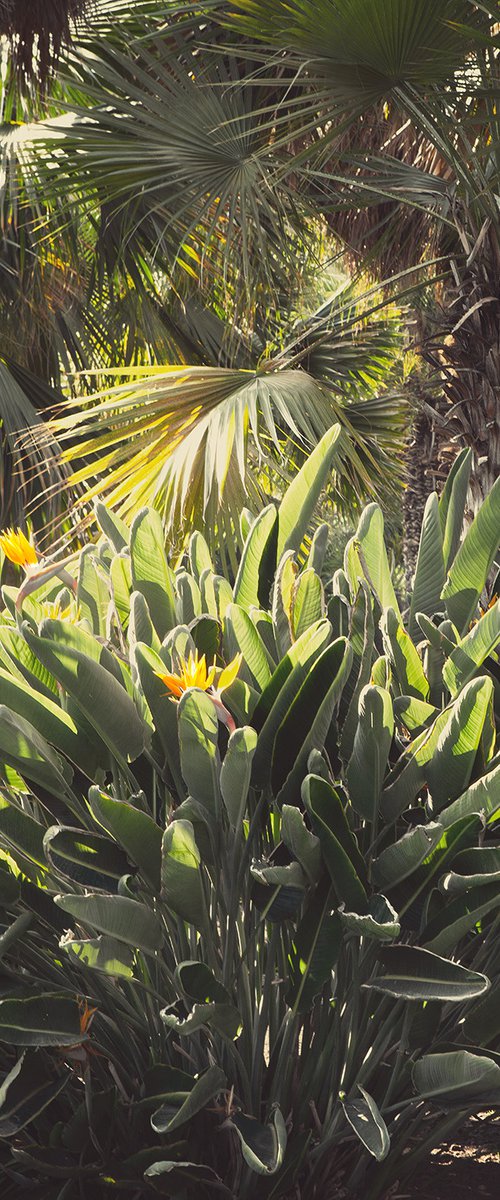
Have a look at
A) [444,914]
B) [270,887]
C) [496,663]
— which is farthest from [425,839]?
[496,663]

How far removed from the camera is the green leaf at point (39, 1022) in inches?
56.4

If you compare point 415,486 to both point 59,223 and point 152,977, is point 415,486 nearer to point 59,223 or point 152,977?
point 59,223

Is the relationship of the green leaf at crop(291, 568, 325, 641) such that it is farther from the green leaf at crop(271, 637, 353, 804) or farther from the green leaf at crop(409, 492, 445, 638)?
the green leaf at crop(409, 492, 445, 638)

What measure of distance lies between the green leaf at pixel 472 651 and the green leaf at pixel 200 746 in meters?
0.44

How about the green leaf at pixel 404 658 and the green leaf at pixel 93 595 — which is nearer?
the green leaf at pixel 404 658

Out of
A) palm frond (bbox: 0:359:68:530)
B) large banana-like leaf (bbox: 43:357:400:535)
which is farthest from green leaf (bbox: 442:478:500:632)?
palm frond (bbox: 0:359:68:530)

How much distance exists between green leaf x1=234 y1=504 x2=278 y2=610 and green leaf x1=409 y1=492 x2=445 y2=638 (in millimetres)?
288

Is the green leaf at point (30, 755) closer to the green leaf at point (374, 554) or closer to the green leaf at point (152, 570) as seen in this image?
the green leaf at point (152, 570)

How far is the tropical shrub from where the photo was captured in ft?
4.66

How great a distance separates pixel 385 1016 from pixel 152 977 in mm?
392

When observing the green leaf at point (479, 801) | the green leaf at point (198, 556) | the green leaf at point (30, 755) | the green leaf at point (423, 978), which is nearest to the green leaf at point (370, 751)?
the green leaf at point (479, 801)

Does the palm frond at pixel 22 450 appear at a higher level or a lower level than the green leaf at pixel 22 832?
higher

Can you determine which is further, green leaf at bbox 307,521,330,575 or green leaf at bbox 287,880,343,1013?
green leaf at bbox 307,521,330,575

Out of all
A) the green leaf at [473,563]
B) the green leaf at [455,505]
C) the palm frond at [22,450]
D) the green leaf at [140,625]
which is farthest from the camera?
the palm frond at [22,450]
